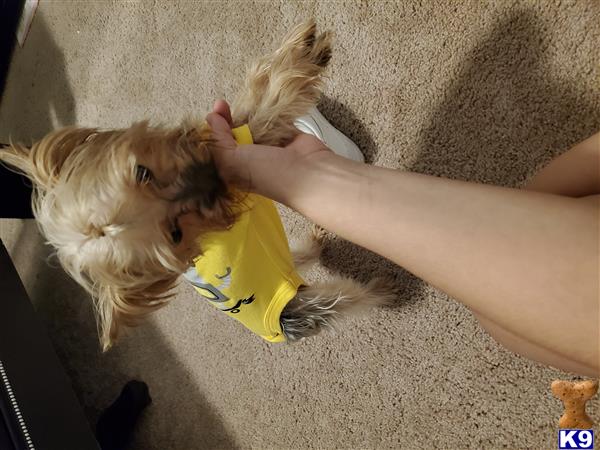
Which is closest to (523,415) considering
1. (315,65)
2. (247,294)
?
(247,294)

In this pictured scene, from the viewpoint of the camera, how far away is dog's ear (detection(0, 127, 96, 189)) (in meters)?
0.88

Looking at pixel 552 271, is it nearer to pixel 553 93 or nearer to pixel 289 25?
pixel 553 93

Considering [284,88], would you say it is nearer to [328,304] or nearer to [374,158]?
[374,158]

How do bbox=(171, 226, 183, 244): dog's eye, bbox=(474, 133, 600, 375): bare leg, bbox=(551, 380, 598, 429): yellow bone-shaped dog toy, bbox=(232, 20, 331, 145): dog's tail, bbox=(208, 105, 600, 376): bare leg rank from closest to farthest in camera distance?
bbox=(208, 105, 600, 376): bare leg
bbox=(474, 133, 600, 375): bare leg
bbox=(171, 226, 183, 244): dog's eye
bbox=(551, 380, 598, 429): yellow bone-shaped dog toy
bbox=(232, 20, 331, 145): dog's tail

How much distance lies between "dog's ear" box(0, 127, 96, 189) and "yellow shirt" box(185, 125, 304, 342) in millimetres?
299

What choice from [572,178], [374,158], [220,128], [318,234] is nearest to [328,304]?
[318,234]

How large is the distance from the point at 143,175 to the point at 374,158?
2.28ft

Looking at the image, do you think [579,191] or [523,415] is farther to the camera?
[523,415]

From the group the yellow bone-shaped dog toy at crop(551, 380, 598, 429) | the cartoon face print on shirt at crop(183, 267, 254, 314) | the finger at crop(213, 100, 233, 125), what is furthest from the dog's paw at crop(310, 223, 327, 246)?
the yellow bone-shaped dog toy at crop(551, 380, 598, 429)

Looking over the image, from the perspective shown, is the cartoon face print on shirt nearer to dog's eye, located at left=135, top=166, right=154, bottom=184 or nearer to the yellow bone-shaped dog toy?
dog's eye, located at left=135, top=166, right=154, bottom=184

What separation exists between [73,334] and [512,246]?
2.02 m

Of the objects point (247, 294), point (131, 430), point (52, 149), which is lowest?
point (131, 430)

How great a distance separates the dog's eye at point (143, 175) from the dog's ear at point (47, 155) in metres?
0.17

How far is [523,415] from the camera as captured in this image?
3.65 ft
